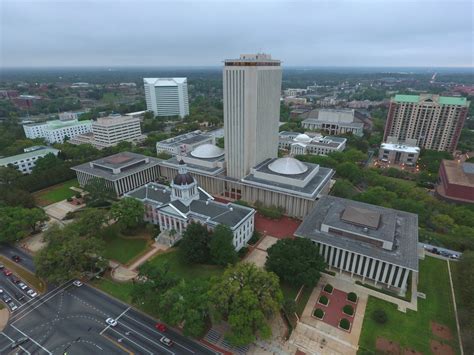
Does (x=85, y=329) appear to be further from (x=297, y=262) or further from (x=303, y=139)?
(x=303, y=139)

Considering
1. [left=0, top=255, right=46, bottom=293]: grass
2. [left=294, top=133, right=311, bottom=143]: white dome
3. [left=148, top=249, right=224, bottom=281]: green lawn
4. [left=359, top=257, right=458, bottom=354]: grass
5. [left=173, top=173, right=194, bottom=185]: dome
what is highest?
[left=173, top=173, right=194, bottom=185]: dome

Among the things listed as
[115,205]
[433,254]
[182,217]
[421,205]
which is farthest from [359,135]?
[115,205]

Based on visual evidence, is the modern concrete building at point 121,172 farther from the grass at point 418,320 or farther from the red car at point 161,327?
the grass at point 418,320

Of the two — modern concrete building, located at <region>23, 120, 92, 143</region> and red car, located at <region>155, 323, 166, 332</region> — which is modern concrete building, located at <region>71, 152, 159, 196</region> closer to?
red car, located at <region>155, 323, 166, 332</region>

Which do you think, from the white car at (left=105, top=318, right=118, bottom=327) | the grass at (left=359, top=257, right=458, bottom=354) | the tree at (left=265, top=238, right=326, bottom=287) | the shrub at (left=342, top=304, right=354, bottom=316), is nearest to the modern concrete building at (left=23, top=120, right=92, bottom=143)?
the white car at (left=105, top=318, right=118, bottom=327)

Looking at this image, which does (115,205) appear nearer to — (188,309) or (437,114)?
(188,309)

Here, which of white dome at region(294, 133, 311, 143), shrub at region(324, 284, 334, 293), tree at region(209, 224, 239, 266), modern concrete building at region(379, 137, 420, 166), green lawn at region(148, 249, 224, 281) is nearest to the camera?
shrub at region(324, 284, 334, 293)

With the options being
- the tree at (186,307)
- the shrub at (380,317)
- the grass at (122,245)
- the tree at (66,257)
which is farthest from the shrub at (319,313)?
the tree at (66,257)
